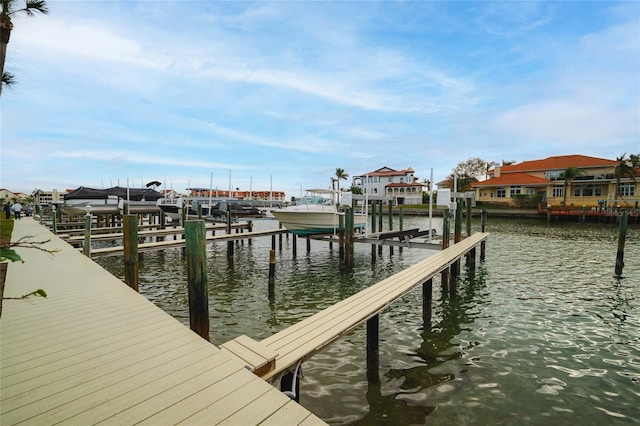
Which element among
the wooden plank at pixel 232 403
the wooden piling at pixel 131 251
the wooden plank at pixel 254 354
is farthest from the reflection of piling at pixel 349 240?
the wooden plank at pixel 232 403

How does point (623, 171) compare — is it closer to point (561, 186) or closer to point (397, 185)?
point (561, 186)

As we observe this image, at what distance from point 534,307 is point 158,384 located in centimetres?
1020

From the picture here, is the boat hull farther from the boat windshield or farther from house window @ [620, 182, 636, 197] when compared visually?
house window @ [620, 182, 636, 197]

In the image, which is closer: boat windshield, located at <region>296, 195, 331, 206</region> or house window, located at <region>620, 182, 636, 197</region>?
boat windshield, located at <region>296, 195, 331, 206</region>

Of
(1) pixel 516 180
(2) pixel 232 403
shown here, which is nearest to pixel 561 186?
(1) pixel 516 180

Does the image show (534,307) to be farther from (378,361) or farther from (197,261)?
(197,261)

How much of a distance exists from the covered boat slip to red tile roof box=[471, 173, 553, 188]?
59630mm

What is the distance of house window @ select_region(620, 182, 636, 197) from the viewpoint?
45281 mm

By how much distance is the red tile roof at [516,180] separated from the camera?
174ft

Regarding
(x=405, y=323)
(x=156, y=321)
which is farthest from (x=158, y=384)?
(x=405, y=323)

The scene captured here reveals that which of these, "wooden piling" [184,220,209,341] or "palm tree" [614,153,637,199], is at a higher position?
"palm tree" [614,153,637,199]

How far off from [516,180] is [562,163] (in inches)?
298

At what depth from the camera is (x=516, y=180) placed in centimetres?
5547

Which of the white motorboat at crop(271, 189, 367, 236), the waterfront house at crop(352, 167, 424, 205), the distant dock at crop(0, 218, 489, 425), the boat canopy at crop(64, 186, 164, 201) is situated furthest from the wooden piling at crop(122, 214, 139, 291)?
the waterfront house at crop(352, 167, 424, 205)
